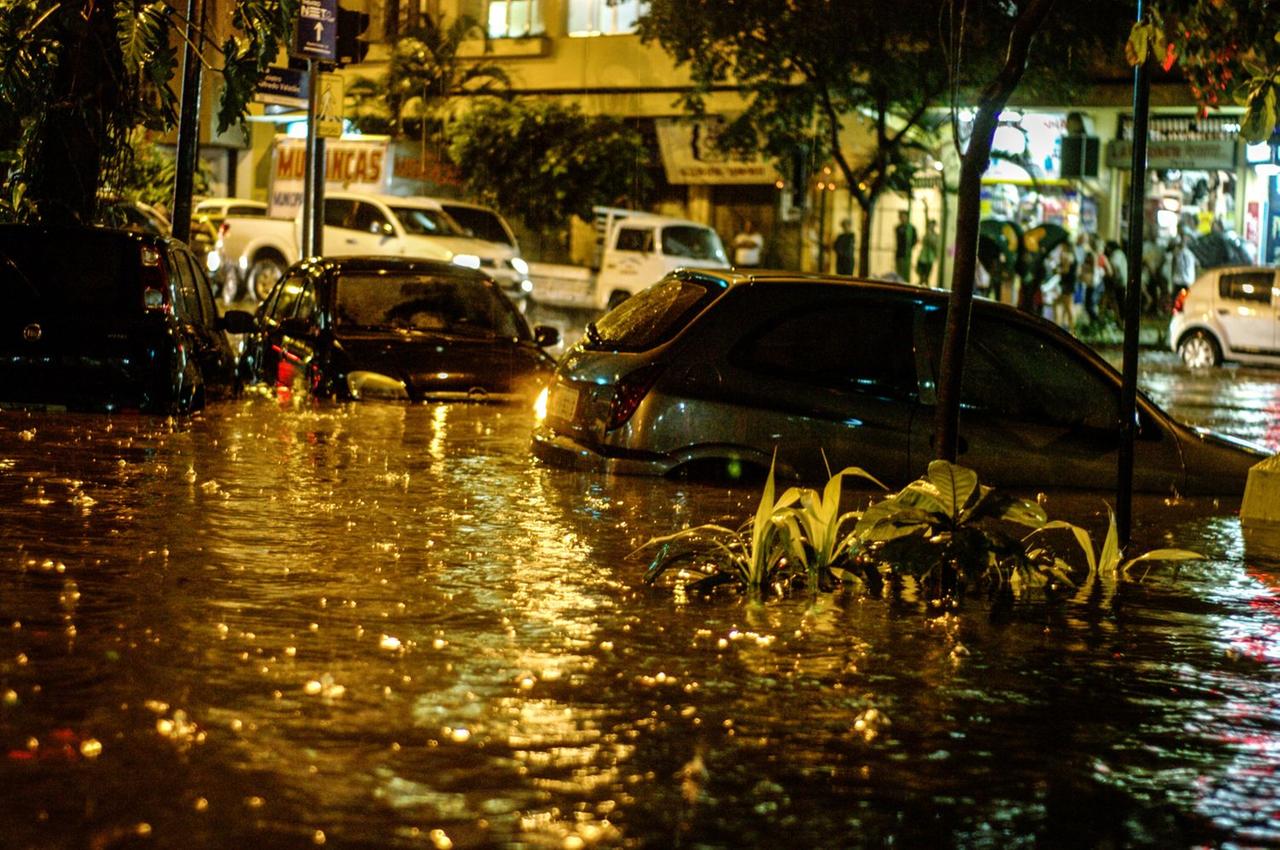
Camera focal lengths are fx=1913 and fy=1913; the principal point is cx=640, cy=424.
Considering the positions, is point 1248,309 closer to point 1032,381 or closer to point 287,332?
point 287,332

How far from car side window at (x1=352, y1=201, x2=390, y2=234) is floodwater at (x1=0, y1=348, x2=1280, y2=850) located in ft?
75.3

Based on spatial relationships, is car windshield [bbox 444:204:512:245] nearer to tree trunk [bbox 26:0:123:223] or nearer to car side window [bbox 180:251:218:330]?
tree trunk [bbox 26:0:123:223]

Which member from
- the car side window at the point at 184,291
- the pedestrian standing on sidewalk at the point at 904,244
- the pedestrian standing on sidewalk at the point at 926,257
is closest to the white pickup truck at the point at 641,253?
the pedestrian standing on sidewalk at the point at 904,244

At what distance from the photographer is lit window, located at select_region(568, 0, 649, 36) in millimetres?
40625

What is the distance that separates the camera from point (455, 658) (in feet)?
21.7

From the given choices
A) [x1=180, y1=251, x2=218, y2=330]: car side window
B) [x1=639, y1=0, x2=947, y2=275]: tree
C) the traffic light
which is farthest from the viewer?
[x1=639, y1=0, x2=947, y2=275]: tree

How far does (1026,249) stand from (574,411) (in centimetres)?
2287

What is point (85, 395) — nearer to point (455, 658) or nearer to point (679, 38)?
point (455, 658)

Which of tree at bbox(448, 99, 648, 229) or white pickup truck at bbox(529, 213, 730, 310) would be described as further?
tree at bbox(448, 99, 648, 229)

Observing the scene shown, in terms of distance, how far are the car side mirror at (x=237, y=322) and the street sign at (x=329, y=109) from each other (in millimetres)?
8018

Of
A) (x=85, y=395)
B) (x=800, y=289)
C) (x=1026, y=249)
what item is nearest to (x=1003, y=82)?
(x=800, y=289)

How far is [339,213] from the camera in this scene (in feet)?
111

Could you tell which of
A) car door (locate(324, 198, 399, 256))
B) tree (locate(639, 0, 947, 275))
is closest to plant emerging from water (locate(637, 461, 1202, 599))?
tree (locate(639, 0, 947, 275))

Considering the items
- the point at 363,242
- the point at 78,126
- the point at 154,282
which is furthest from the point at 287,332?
the point at 363,242
